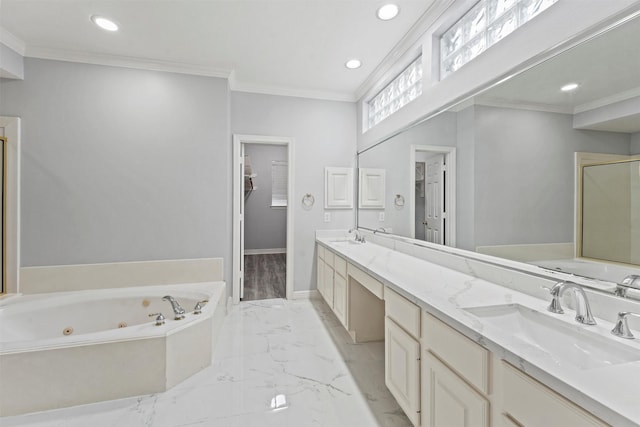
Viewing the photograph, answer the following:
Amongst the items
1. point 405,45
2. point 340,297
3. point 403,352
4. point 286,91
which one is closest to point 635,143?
point 403,352

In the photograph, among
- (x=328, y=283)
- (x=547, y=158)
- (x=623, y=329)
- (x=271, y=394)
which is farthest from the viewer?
(x=328, y=283)

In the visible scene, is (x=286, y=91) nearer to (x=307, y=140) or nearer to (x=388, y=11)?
(x=307, y=140)

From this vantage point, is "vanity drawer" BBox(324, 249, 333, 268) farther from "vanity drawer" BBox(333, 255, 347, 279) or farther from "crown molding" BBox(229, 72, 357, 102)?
"crown molding" BBox(229, 72, 357, 102)

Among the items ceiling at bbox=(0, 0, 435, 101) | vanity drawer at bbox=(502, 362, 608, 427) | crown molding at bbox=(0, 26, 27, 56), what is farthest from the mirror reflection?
crown molding at bbox=(0, 26, 27, 56)

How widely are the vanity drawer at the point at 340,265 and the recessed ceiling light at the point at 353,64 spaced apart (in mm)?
1918

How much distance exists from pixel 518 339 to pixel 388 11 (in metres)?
2.20

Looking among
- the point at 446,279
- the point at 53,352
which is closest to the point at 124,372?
the point at 53,352

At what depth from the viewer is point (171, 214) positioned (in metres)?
3.00

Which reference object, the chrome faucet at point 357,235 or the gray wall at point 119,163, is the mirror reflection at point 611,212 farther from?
the gray wall at point 119,163

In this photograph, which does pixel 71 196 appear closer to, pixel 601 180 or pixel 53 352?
pixel 53 352

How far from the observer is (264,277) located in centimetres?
473

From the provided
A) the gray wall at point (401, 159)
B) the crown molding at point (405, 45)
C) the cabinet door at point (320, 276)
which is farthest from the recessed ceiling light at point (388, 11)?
the cabinet door at point (320, 276)

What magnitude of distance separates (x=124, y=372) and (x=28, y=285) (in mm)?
1711

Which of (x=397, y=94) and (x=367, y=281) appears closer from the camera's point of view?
(x=367, y=281)
